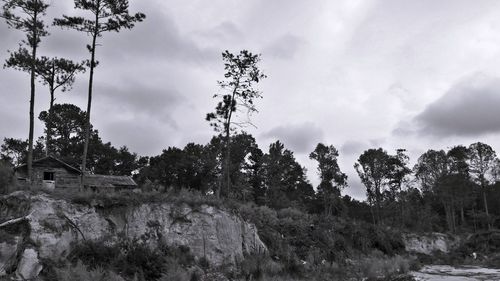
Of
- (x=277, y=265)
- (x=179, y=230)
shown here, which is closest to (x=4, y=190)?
(x=179, y=230)

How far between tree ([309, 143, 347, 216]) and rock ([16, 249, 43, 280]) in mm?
53213

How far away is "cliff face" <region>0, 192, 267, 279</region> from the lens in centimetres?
1670

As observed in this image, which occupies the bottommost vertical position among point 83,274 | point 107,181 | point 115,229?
point 83,274

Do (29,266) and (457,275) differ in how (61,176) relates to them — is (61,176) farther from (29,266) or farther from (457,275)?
(457,275)

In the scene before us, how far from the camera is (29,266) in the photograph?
1606 centimetres

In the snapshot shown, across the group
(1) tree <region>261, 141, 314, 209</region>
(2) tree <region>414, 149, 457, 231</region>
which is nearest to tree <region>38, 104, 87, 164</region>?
(1) tree <region>261, 141, 314, 209</region>

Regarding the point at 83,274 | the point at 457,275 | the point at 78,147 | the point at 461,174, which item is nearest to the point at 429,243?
the point at 457,275

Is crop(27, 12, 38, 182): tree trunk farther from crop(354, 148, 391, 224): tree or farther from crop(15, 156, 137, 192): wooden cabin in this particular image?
crop(354, 148, 391, 224): tree

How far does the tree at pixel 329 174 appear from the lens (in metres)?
66.2

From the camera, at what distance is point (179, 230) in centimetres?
2239

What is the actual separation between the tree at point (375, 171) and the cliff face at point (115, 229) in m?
42.5

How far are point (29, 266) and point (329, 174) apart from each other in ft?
177

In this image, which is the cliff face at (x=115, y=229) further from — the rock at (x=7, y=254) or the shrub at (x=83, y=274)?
the shrub at (x=83, y=274)

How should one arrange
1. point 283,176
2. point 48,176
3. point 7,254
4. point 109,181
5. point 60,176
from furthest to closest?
point 283,176
point 109,181
point 60,176
point 48,176
point 7,254
